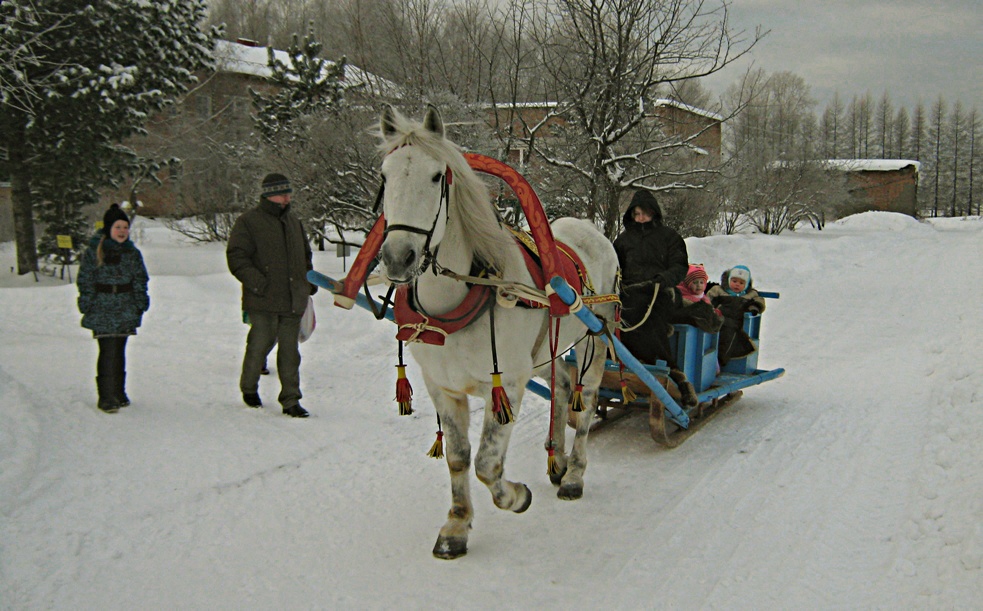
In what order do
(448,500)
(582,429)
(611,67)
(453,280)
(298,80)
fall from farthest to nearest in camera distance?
(298,80) → (611,67) → (582,429) → (448,500) → (453,280)

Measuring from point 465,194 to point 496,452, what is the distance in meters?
1.41

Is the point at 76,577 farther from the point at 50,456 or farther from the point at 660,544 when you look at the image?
the point at 660,544

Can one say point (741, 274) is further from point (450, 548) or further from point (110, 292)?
point (110, 292)

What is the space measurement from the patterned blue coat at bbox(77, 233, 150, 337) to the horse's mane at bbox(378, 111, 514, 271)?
3.49 m

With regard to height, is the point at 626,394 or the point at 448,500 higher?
the point at 626,394

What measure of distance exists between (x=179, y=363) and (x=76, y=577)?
4.67 m

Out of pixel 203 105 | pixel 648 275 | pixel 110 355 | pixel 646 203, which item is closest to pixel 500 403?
pixel 648 275

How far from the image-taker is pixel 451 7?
40.5ft

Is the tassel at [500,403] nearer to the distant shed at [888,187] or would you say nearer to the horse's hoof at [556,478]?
the horse's hoof at [556,478]

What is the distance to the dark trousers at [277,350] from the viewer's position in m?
6.23

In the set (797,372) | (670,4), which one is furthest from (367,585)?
(670,4)

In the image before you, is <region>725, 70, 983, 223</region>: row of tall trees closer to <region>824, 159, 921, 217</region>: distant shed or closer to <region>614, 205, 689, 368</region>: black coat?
<region>824, 159, 921, 217</region>: distant shed

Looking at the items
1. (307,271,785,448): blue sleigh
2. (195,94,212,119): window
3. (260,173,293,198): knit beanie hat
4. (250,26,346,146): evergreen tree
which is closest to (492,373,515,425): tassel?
(307,271,785,448): blue sleigh

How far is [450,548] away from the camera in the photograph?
147 inches
